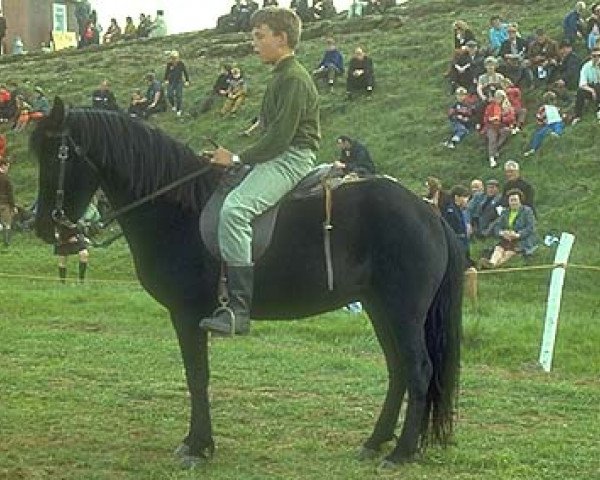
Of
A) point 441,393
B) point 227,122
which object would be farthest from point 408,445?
point 227,122

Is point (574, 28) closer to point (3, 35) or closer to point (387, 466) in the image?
point (387, 466)

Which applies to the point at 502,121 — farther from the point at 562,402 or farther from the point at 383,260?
the point at 383,260

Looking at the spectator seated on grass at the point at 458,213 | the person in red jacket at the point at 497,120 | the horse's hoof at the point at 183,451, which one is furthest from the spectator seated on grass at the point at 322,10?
the horse's hoof at the point at 183,451

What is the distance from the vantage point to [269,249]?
8.08 metres

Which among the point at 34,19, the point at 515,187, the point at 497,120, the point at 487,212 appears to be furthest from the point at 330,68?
the point at 34,19

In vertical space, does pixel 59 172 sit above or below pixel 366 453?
above

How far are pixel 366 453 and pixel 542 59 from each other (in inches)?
777

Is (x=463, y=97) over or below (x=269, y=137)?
below

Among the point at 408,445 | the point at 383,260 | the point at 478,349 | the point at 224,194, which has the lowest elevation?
the point at 478,349

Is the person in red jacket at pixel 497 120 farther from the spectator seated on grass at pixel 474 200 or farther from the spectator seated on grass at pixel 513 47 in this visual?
the spectator seated on grass at pixel 474 200

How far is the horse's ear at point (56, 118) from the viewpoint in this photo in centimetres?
786

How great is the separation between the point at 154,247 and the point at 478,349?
6.49 metres

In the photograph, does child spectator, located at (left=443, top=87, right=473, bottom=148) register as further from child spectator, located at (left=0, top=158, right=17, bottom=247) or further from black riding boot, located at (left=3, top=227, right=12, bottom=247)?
black riding boot, located at (left=3, top=227, right=12, bottom=247)

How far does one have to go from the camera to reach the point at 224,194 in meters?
8.08
